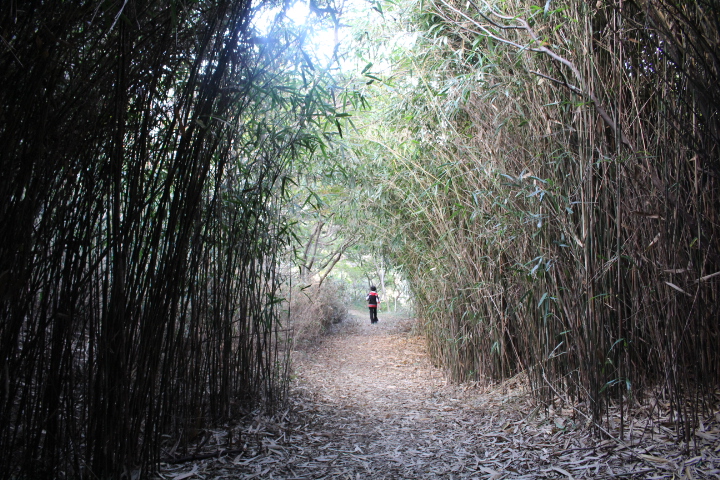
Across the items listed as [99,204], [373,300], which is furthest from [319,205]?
[373,300]

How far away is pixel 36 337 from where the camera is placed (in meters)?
1.22

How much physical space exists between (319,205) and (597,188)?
4.89 feet

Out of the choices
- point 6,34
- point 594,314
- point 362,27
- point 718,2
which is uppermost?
point 362,27

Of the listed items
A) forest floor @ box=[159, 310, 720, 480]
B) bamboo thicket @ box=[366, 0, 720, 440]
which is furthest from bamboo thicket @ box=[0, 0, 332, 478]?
bamboo thicket @ box=[366, 0, 720, 440]

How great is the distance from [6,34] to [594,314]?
2.20 metres

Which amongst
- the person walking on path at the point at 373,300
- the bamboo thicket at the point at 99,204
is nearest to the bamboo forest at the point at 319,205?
the bamboo thicket at the point at 99,204

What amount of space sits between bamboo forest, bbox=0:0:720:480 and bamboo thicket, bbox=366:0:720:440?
16 mm

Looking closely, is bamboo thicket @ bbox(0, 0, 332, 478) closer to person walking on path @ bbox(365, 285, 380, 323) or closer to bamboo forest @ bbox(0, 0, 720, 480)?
bamboo forest @ bbox(0, 0, 720, 480)

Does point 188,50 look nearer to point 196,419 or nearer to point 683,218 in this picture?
point 196,419

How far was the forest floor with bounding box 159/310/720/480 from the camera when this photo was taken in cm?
163

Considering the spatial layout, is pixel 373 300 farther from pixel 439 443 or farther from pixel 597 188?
pixel 597 188

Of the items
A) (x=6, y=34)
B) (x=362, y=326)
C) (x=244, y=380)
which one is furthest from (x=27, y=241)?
(x=362, y=326)

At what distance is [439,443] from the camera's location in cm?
221

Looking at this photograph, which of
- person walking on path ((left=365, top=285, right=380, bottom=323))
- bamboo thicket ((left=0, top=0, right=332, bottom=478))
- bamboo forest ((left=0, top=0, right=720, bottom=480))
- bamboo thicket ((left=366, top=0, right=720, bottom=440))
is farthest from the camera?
person walking on path ((left=365, top=285, right=380, bottom=323))
